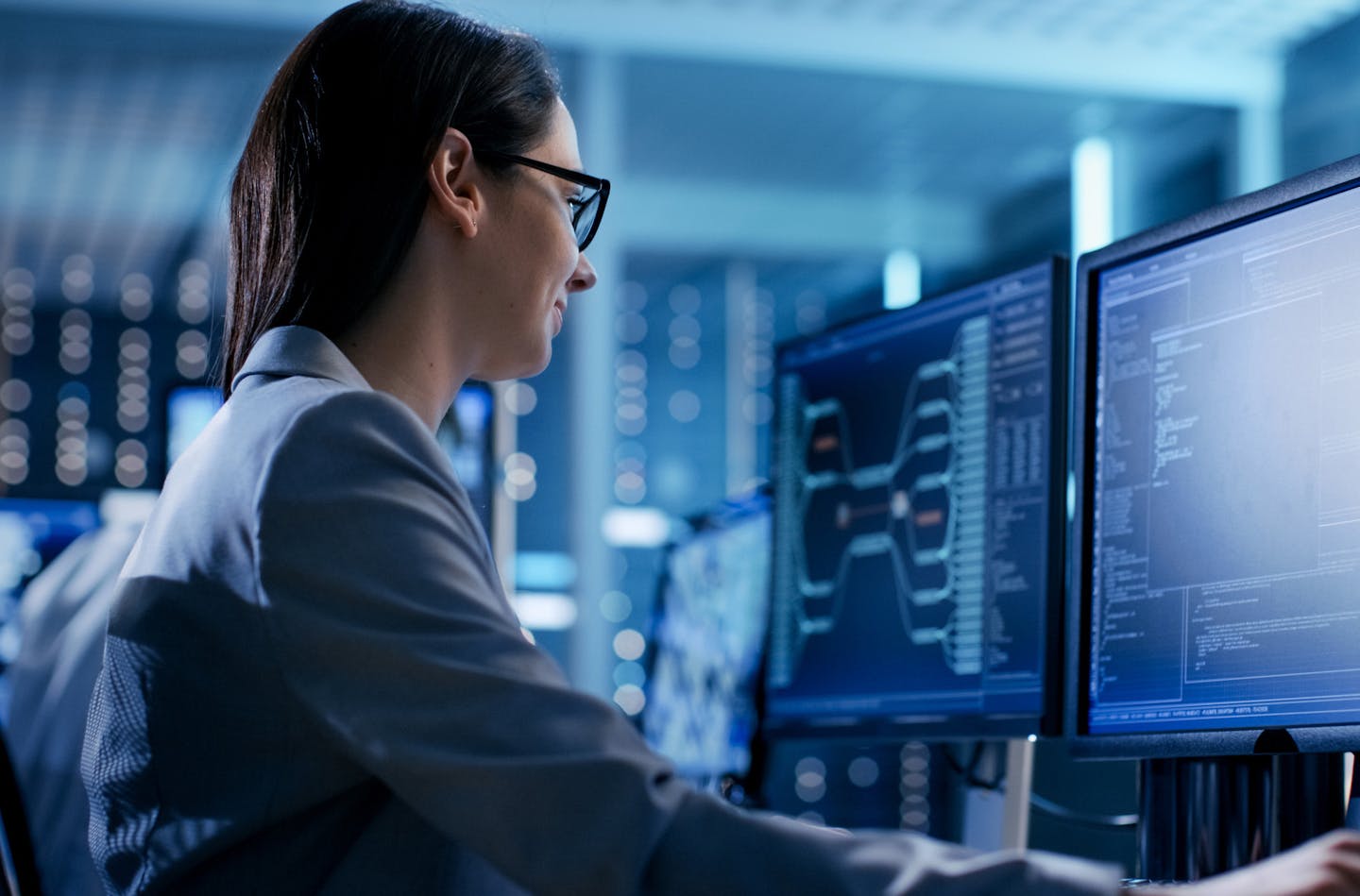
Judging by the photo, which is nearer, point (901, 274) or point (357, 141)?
point (357, 141)

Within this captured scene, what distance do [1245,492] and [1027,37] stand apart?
3.91 meters

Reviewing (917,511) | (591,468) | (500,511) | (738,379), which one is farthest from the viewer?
(738,379)

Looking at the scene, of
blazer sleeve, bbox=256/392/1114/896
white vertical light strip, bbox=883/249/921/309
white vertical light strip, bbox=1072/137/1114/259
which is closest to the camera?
blazer sleeve, bbox=256/392/1114/896

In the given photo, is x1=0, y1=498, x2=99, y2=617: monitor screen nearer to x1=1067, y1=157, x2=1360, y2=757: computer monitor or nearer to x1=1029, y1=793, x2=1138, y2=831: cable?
x1=1029, y1=793, x2=1138, y2=831: cable

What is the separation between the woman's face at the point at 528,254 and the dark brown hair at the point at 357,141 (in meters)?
0.03

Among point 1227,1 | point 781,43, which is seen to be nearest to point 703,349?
point 781,43

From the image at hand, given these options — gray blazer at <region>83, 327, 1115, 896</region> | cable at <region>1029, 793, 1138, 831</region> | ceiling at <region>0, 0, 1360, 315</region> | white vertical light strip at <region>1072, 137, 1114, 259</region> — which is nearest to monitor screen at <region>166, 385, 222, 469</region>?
ceiling at <region>0, 0, 1360, 315</region>

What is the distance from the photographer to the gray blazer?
2.43 ft

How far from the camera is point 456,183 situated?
1102 mm

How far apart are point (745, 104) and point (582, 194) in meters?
3.86

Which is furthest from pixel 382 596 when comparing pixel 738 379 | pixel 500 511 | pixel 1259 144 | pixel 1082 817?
pixel 1259 144

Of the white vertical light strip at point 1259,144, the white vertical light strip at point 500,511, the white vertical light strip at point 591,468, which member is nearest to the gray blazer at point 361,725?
the white vertical light strip at point 500,511

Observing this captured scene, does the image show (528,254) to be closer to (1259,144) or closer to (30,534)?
(30,534)

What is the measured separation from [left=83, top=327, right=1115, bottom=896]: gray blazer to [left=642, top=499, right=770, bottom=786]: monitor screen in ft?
3.18
